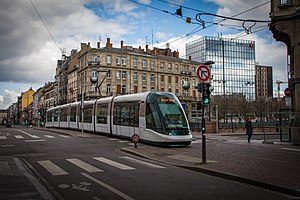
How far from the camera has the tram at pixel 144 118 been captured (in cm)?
1858

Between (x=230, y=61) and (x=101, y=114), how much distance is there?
8135 cm

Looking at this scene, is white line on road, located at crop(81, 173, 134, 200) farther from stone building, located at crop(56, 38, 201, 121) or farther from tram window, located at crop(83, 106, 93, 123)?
stone building, located at crop(56, 38, 201, 121)

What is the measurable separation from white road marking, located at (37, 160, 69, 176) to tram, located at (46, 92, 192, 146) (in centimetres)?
777

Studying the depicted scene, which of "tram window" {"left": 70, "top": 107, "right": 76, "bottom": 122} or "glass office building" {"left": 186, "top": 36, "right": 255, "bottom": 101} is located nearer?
"tram window" {"left": 70, "top": 107, "right": 76, "bottom": 122}

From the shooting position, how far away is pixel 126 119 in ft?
74.9

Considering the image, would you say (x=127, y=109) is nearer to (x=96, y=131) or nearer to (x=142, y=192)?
(x=96, y=131)

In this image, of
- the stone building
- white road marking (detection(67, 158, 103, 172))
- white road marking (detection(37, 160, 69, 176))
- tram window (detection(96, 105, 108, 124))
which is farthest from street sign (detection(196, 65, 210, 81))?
the stone building

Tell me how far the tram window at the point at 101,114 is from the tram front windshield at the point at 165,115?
787 cm

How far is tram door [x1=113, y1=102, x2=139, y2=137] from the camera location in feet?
70.1

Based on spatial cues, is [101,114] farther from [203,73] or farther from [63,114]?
[203,73]

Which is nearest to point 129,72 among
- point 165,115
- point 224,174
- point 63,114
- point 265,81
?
point 63,114

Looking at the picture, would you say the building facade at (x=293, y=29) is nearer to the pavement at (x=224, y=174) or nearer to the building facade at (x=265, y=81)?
the pavement at (x=224, y=174)

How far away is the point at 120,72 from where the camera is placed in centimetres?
6950

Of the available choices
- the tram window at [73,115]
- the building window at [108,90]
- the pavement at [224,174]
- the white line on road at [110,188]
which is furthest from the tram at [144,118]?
the building window at [108,90]
